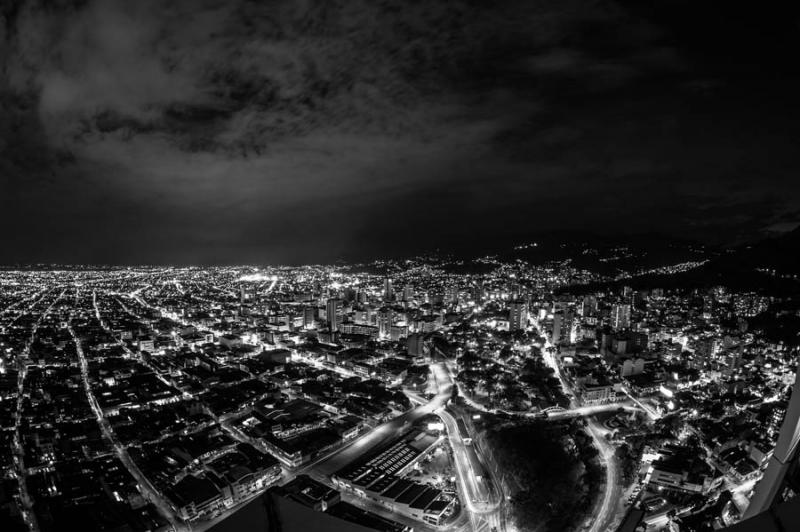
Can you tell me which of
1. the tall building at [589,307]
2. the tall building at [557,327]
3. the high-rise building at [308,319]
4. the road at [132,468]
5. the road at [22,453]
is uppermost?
the road at [22,453]

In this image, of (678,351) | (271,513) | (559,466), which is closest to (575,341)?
(678,351)

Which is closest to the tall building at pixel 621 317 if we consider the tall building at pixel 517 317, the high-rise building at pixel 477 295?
the tall building at pixel 517 317

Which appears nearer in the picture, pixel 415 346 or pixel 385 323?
pixel 415 346

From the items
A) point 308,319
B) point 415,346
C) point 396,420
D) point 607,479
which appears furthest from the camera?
point 308,319

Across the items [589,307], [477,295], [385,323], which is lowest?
[589,307]

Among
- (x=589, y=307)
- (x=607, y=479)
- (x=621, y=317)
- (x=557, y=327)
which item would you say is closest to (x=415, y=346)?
(x=557, y=327)

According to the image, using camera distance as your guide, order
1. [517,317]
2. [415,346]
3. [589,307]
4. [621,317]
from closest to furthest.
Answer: [415,346] < [621,317] < [517,317] < [589,307]

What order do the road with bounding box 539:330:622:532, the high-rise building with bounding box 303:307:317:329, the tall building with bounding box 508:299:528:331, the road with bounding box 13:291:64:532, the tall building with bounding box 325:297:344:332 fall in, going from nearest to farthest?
the road with bounding box 539:330:622:532, the road with bounding box 13:291:64:532, the tall building with bounding box 508:299:528:331, the tall building with bounding box 325:297:344:332, the high-rise building with bounding box 303:307:317:329

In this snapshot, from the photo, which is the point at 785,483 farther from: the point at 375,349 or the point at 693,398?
the point at 375,349

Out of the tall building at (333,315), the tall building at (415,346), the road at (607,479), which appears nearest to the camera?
the road at (607,479)

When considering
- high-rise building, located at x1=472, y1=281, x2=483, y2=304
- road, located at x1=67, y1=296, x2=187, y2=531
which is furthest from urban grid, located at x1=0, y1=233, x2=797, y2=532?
high-rise building, located at x1=472, y1=281, x2=483, y2=304

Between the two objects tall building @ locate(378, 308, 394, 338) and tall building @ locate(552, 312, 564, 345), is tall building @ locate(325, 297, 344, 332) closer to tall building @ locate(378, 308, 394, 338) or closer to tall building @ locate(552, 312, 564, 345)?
tall building @ locate(378, 308, 394, 338)

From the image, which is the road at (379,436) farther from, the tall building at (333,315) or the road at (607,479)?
the tall building at (333,315)

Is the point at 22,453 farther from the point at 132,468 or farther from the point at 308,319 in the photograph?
the point at 308,319
